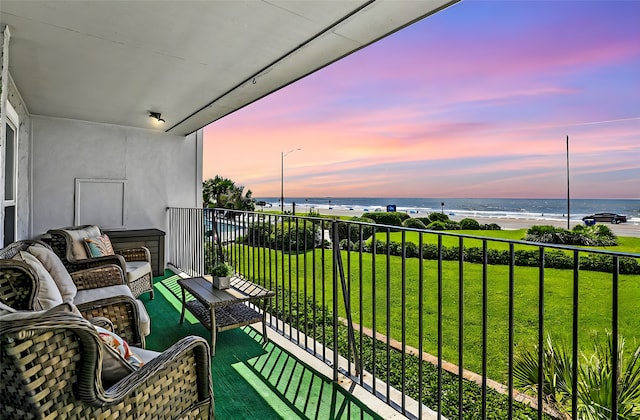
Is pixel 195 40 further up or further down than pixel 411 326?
further up

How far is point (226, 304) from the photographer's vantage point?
2602 millimetres

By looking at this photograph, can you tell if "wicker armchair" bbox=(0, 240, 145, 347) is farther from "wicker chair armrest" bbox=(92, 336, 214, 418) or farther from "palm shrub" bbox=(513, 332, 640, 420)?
"palm shrub" bbox=(513, 332, 640, 420)

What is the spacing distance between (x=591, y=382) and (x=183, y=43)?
3534mm

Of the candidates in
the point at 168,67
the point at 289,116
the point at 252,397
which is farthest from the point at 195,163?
the point at 289,116

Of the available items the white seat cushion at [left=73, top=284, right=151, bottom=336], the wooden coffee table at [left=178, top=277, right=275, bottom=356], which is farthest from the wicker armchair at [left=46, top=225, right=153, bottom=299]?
the wooden coffee table at [left=178, top=277, right=275, bottom=356]

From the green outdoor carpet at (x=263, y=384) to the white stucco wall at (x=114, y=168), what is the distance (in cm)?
307

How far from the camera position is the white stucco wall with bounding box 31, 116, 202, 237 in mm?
4824

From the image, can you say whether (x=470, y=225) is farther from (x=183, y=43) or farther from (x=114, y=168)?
(x=183, y=43)

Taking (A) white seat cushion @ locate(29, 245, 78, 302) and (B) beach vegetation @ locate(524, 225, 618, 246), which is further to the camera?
(B) beach vegetation @ locate(524, 225, 618, 246)

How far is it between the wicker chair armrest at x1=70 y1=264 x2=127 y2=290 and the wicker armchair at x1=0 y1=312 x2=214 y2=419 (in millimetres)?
2139

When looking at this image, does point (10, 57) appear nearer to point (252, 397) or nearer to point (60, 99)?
point (60, 99)

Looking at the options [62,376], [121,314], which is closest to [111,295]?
[121,314]

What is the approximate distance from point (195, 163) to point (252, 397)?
4.90m

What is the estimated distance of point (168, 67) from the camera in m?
2.95
